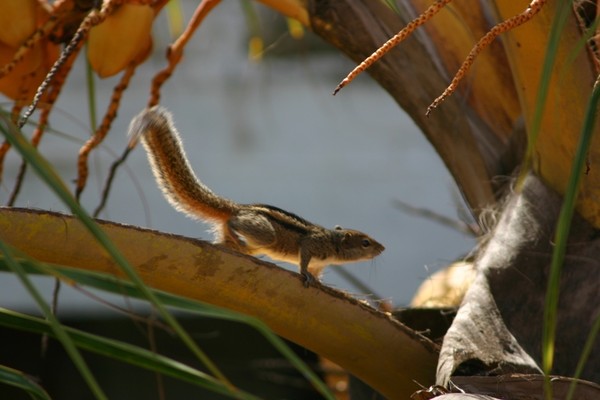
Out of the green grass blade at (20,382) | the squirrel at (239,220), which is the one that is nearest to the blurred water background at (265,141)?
the squirrel at (239,220)

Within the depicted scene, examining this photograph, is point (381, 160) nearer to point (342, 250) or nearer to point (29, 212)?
point (342, 250)

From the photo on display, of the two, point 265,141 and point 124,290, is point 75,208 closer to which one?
point 124,290

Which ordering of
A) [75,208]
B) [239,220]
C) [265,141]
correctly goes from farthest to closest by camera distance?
[265,141] < [239,220] < [75,208]

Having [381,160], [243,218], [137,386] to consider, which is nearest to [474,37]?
[243,218]

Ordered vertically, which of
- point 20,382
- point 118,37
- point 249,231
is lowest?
point 20,382

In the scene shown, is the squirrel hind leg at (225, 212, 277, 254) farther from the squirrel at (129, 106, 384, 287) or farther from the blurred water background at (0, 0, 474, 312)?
the blurred water background at (0, 0, 474, 312)

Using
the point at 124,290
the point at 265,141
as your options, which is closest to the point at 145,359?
the point at 124,290
